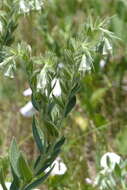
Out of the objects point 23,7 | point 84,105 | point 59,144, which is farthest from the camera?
point 84,105

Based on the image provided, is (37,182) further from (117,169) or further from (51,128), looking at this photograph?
(117,169)

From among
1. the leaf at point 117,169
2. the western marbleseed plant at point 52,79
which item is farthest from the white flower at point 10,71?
the leaf at point 117,169

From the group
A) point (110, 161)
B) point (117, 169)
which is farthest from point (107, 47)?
point (110, 161)

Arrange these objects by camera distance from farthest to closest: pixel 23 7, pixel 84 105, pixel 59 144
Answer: pixel 84 105, pixel 23 7, pixel 59 144

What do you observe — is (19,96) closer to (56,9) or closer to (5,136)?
(5,136)

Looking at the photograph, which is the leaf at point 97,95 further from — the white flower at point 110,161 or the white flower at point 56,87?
the white flower at point 56,87

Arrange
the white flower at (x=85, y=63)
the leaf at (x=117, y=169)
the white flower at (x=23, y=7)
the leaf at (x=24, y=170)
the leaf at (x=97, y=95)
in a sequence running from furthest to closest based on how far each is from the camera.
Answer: the leaf at (x=97, y=95)
the leaf at (x=117, y=169)
the white flower at (x=23, y=7)
the leaf at (x=24, y=170)
the white flower at (x=85, y=63)

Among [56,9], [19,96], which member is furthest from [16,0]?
[56,9]
